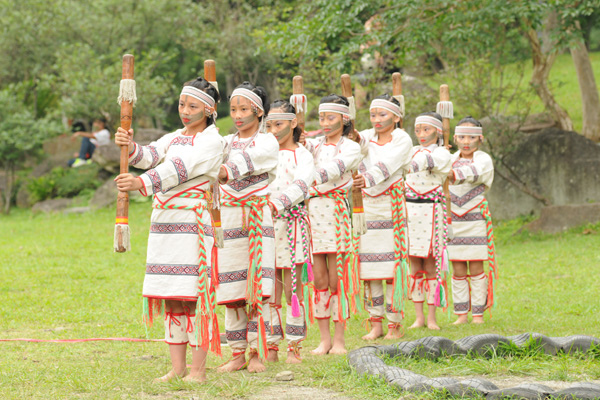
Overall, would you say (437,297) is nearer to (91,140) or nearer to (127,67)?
(127,67)

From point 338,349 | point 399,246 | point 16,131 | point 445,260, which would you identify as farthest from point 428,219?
point 16,131

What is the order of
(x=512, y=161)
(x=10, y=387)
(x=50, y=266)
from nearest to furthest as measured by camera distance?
1. (x=10, y=387)
2. (x=50, y=266)
3. (x=512, y=161)

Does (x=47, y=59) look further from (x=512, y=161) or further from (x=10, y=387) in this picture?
(x=10, y=387)

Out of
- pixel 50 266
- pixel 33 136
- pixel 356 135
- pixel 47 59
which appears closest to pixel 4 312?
pixel 50 266

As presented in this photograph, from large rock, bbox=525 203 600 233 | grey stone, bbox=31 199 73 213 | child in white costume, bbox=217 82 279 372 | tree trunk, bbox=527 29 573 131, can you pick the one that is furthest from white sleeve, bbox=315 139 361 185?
grey stone, bbox=31 199 73 213

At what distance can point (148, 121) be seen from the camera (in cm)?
2289

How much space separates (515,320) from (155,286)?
4047 mm

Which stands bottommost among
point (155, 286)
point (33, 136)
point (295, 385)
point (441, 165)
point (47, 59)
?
point (295, 385)

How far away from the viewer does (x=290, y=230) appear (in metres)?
6.08

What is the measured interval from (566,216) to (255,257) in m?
8.75

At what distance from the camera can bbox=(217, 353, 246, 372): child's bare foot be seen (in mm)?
5609

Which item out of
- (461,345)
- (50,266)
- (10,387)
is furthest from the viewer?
(50,266)

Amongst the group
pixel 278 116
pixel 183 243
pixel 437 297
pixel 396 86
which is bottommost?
pixel 437 297

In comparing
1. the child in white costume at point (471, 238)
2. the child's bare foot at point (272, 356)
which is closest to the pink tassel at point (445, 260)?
the child in white costume at point (471, 238)
